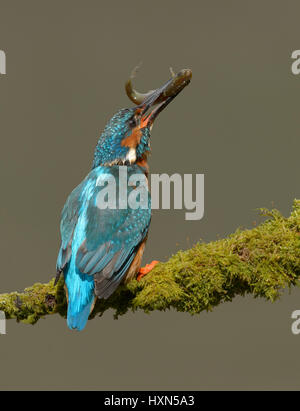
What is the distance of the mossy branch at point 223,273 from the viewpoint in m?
4.35

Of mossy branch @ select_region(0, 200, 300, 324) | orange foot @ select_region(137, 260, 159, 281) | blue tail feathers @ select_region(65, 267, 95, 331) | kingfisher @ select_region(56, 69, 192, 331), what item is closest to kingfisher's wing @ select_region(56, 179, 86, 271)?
kingfisher @ select_region(56, 69, 192, 331)

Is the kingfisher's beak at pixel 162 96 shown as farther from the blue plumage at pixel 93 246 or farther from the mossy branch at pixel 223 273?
the mossy branch at pixel 223 273

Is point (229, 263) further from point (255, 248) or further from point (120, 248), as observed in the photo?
point (120, 248)

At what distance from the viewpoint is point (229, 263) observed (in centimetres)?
439

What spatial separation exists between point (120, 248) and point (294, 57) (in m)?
2.23

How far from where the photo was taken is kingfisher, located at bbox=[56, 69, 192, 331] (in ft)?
14.6

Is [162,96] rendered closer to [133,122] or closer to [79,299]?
[133,122]

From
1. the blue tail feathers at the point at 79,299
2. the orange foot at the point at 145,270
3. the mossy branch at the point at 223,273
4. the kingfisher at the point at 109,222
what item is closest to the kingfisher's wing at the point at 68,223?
the kingfisher at the point at 109,222

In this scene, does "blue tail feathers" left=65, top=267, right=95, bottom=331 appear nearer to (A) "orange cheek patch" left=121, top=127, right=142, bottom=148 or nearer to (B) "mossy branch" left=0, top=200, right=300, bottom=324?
(B) "mossy branch" left=0, top=200, right=300, bottom=324

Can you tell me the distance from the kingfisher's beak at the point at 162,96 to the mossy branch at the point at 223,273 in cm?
132

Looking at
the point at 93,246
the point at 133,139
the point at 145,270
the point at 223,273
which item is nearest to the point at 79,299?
the point at 93,246

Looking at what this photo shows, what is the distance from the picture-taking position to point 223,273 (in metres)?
4.41

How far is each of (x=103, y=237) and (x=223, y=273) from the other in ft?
2.89

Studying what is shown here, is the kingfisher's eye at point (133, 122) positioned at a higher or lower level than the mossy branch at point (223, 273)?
Answer: higher
